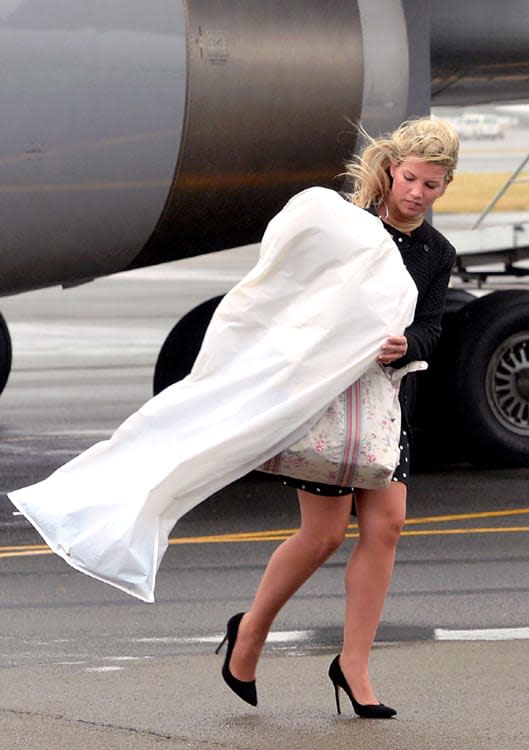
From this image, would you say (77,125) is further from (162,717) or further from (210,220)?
(162,717)

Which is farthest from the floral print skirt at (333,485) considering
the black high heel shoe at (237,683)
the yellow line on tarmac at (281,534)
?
the yellow line on tarmac at (281,534)

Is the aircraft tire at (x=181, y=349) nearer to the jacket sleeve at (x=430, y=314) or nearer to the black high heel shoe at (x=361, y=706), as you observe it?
the jacket sleeve at (x=430, y=314)

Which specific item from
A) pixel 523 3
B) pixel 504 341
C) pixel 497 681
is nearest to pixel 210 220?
pixel 504 341

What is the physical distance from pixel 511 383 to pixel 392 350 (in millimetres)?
5489

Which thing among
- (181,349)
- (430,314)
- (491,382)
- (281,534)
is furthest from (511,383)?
(430,314)

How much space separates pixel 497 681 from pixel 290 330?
1.52 meters

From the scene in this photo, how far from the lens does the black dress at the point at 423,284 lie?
5.57 m

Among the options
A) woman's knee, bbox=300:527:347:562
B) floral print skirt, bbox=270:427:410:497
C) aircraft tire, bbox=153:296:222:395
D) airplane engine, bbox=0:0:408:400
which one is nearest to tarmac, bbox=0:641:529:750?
woman's knee, bbox=300:527:347:562

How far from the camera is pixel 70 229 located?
8.98 metres

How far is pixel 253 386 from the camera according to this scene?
5.43 meters

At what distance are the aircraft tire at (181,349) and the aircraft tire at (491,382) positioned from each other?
1.59 m

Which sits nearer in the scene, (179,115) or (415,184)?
(415,184)

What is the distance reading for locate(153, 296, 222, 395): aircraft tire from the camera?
37.3 feet

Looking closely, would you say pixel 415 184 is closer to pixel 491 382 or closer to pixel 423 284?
pixel 423 284
